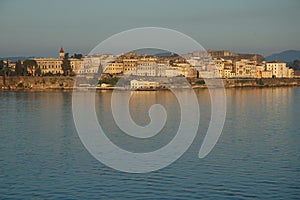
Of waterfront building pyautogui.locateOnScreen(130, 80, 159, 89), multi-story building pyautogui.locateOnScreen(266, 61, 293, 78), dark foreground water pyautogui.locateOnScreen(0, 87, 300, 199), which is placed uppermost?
multi-story building pyautogui.locateOnScreen(266, 61, 293, 78)

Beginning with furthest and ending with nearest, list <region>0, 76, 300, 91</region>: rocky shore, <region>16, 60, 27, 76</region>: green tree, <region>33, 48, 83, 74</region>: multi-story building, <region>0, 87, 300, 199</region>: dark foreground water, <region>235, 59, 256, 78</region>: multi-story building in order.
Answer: <region>235, 59, 256, 78</region>: multi-story building → <region>33, 48, 83, 74</region>: multi-story building → <region>16, 60, 27, 76</region>: green tree → <region>0, 76, 300, 91</region>: rocky shore → <region>0, 87, 300, 199</region>: dark foreground water

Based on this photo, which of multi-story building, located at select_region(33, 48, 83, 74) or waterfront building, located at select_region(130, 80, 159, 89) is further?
multi-story building, located at select_region(33, 48, 83, 74)

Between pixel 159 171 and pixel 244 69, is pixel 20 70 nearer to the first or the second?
pixel 244 69

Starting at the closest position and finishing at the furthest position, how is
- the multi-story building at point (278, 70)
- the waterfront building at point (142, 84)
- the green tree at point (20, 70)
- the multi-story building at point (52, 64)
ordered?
the waterfront building at point (142, 84)
the green tree at point (20, 70)
the multi-story building at point (52, 64)
the multi-story building at point (278, 70)

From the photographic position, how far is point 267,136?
22.9 feet

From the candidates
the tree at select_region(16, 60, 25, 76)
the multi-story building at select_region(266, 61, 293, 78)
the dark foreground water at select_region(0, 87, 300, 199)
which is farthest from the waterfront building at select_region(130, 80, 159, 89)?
the dark foreground water at select_region(0, 87, 300, 199)

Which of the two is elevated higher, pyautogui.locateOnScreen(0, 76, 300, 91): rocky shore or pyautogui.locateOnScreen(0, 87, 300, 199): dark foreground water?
pyautogui.locateOnScreen(0, 76, 300, 91): rocky shore

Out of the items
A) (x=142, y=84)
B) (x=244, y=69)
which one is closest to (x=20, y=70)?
(x=142, y=84)

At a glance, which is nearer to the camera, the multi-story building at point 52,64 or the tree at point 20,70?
the tree at point 20,70

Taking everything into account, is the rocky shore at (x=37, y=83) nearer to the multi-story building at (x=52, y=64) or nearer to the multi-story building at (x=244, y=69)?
the multi-story building at (x=52, y=64)

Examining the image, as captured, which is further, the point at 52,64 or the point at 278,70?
the point at 278,70

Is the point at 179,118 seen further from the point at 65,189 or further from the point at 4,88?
the point at 4,88

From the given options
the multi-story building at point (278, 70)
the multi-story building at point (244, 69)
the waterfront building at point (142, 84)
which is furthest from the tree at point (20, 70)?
the multi-story building at point (278, 70)

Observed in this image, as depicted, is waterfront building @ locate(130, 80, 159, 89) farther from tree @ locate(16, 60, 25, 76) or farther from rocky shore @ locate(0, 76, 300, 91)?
tree @ locate(16, 60, 25, 76)
